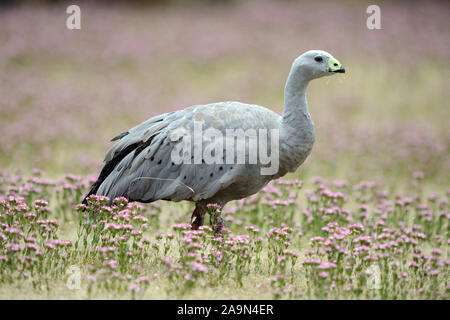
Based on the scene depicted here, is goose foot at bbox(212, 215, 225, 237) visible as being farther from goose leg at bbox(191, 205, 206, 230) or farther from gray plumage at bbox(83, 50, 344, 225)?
goose leg at bbox(191, 205, 206, 230)

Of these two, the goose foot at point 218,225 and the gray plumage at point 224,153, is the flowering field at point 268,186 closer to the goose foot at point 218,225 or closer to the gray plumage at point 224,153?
the goose foot at point 218,225

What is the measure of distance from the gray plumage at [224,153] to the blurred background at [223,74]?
196 inches

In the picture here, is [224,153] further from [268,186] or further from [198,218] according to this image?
[268,186]

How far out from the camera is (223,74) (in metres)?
19.7

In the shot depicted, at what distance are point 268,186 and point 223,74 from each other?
1102 cm

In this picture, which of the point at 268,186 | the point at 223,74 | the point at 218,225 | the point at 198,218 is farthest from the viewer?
the point at 223,74

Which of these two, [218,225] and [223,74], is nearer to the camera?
[218,225]

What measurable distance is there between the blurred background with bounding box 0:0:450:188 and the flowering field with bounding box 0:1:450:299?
7 cm

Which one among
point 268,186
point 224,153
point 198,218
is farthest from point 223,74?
point 224,153

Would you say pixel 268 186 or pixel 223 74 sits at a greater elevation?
pixel 223 74

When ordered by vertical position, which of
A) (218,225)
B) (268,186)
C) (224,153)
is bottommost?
(218,225)

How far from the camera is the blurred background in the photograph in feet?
44.4

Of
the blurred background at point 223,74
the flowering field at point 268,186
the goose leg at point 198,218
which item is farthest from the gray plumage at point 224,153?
the blurred background at point 223,74

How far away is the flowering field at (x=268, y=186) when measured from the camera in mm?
5930
